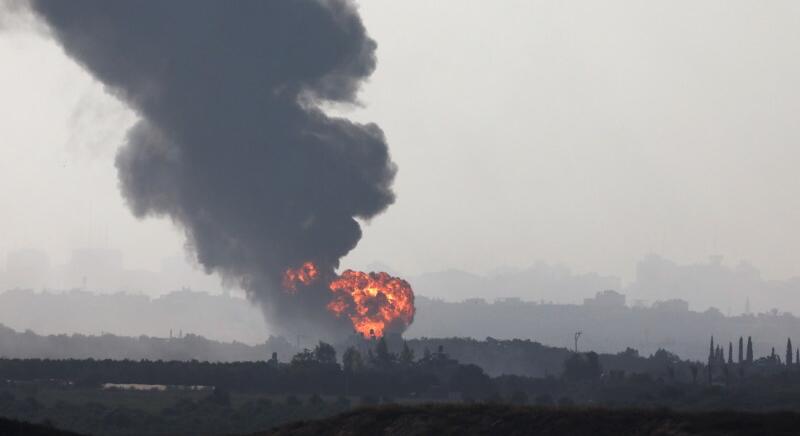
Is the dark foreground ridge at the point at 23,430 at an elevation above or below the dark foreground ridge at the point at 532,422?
below

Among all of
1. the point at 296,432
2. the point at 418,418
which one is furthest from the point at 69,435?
the point at 418,418

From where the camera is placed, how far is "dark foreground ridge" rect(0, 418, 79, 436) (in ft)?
376

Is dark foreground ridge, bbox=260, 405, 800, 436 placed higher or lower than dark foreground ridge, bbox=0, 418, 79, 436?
higher

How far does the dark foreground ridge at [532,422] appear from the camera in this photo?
92.9m

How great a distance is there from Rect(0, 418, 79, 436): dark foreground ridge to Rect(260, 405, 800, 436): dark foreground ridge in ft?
53.5

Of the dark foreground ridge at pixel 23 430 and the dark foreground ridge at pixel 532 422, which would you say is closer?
the dark foreground ridge at pixel 532 422

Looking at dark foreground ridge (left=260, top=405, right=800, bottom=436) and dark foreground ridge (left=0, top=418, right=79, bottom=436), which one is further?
dark foreground ridge (left=0, top=418, right=79, bottom=436)

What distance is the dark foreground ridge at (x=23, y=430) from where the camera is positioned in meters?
115

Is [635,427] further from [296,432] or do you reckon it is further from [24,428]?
[24,428]

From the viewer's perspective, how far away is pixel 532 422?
10375 cm

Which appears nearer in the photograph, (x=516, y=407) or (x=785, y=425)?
(x=785, y=425)

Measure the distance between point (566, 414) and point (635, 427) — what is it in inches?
283

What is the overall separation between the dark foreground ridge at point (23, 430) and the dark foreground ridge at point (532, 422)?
16309mm

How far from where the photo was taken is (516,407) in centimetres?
10819
